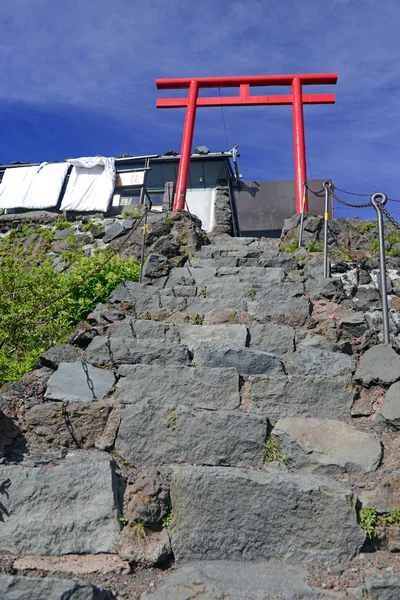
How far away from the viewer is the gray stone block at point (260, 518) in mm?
3092

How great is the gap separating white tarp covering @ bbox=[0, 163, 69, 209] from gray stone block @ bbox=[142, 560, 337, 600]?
45.3ft

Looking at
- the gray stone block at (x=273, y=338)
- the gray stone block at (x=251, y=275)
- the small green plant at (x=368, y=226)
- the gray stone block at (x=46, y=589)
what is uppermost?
the small green plant at (x=368, y=226)

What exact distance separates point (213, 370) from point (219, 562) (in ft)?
5.47

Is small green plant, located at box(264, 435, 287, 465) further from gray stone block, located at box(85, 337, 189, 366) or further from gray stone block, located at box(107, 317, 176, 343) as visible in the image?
gray stone block, located at box(107, 317, 176, 343)

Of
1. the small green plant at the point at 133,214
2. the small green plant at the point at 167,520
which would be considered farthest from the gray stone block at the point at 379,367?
the small green plant at the point at 133,214

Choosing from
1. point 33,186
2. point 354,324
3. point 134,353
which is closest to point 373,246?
point 354,324

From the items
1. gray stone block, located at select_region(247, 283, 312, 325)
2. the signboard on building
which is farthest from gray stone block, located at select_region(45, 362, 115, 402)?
the signboard on building

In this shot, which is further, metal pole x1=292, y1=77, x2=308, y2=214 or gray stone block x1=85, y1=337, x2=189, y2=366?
metal pole x1=292, y1=77, x2=308, y2=214

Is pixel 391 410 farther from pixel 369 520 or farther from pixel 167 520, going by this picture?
pixel 167 520

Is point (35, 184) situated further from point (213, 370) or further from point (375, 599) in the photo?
point (375, 599)

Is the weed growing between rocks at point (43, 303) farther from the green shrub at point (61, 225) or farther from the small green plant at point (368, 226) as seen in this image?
the green shrub at point (61, 225)

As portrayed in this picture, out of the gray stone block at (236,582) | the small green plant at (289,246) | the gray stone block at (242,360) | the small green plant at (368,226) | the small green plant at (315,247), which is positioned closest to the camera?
the gray stone block at (236,582)

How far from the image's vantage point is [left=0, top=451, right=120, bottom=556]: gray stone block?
3051 mm

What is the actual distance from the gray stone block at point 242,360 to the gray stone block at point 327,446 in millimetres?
781
